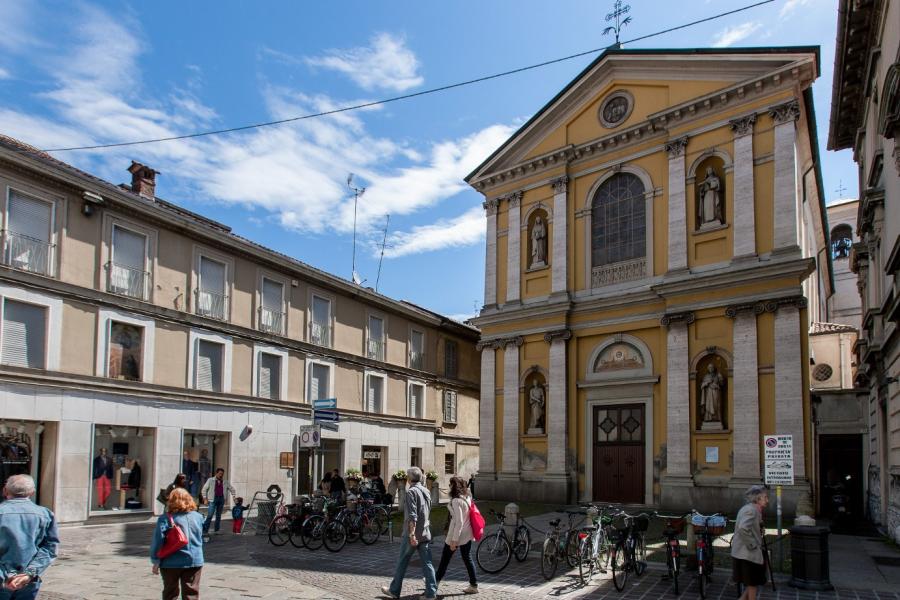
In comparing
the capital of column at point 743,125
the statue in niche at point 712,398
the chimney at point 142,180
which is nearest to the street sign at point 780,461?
the statue in niche at point 712,398

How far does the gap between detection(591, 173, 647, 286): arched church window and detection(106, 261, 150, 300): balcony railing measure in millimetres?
14480

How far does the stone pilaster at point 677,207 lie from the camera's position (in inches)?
922

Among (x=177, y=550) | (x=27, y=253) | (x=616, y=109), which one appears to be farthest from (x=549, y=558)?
(x=616, y=109)

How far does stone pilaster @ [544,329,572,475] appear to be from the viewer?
82.9 feet

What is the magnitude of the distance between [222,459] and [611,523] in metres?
15.0

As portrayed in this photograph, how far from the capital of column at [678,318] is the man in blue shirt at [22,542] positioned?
19.5m

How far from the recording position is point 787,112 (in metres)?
21.8

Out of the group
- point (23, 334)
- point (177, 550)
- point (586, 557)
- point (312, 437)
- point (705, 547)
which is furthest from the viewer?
point (23, 334)

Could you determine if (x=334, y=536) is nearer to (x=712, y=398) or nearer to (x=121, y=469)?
(x=121, y=469)

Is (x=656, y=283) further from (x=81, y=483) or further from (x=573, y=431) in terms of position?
(x=81, y=483)

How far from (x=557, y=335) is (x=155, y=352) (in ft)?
42.7

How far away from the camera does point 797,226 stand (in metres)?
21.4

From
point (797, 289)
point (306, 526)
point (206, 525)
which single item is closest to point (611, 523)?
point (306, 526)

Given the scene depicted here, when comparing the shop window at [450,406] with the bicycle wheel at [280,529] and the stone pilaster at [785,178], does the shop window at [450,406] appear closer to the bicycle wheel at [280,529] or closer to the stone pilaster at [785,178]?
the stone pilaster at [785,178]
